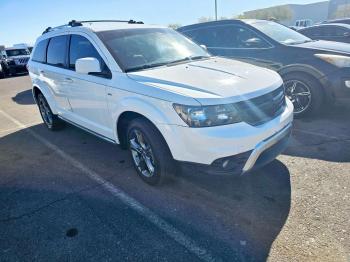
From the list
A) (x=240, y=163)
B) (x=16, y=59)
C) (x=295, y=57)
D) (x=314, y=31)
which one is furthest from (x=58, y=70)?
(x=16, y=59)

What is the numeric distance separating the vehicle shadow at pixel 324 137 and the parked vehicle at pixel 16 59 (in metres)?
18.8

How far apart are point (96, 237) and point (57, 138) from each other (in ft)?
10.6

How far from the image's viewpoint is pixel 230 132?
262 cm

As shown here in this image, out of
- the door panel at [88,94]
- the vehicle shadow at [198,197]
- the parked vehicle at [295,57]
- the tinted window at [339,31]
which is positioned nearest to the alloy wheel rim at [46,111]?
the vehicle shadow at [198,197]

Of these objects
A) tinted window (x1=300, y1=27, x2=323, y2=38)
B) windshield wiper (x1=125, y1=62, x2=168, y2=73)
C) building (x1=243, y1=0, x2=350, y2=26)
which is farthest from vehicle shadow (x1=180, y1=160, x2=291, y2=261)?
building (x1=243, y1=0, x2=350, y2=26)

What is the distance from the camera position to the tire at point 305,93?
5000 mm

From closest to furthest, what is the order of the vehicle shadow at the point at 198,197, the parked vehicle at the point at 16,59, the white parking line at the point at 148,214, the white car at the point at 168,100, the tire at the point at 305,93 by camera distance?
the white parking line at the point at 148,214 < the vehicle shadow at the point at 198,197 < the white car at the point at 168,100 < the tire at the point at 305,93 < the parked vehicle at the point at 16,59

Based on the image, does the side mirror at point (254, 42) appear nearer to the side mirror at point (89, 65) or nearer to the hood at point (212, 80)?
the hood at point (212, 80)

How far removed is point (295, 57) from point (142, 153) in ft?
11.5

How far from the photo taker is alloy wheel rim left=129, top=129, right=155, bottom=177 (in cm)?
326

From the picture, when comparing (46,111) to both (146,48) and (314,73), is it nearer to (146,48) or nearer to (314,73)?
(146,48)

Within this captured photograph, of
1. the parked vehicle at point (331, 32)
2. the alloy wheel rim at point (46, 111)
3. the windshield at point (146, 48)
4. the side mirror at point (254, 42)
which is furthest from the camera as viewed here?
the parked vehicle at point (331, 32)

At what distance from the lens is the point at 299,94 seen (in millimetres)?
5184

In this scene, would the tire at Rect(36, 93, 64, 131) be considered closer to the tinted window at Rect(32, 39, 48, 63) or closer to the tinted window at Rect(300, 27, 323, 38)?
the tinted window at Rect(32, 39, 48, 63)
